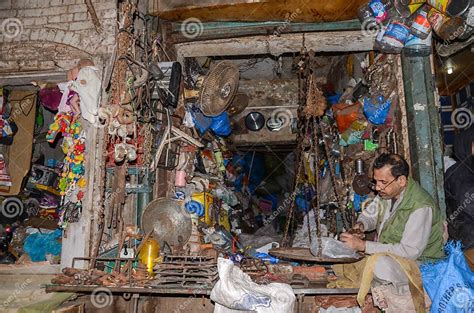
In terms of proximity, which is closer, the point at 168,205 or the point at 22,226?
the point at 168,205

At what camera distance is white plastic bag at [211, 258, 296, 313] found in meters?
3.25

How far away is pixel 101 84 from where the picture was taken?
201 inches

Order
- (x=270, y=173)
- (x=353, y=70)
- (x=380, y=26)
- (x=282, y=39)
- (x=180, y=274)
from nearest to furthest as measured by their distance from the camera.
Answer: (x=180, y=274) < (x=380, y=26) < (x=282, y=39) < (x=353, y=70) < (x=270, y=173)

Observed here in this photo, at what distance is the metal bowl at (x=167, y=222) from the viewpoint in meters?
5.43

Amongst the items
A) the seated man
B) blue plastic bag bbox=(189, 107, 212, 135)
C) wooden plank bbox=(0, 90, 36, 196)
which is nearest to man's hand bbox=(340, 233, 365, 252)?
the seated man

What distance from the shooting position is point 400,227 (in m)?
3.73

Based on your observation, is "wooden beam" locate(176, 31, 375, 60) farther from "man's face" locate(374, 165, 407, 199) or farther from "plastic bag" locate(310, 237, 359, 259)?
"plastic bag" locate(310, 237, 359, 259)

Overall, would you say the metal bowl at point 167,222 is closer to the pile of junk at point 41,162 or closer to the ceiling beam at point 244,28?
the pile of junk at point 41,162

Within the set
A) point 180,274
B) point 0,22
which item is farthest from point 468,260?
point 0,22

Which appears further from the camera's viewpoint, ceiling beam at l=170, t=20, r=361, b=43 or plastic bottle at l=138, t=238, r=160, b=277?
ceiling beam at l=170, t=20, r=361, b=43

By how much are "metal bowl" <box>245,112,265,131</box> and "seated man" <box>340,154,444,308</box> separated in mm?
5569

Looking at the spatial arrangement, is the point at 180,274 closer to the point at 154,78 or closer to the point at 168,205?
the point at 168,205

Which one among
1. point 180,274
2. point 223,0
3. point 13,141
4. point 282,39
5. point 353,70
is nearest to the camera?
point 180,274

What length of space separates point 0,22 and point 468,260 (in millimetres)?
7463
